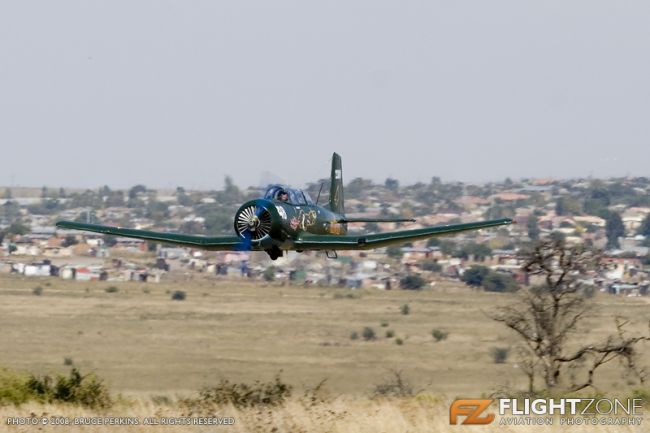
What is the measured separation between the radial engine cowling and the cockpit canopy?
30.3 inches

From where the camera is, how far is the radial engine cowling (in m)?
26.4

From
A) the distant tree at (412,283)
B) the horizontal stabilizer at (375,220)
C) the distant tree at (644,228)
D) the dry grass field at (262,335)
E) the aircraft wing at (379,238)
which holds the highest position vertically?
the horizontal stabilizer at (375,220)

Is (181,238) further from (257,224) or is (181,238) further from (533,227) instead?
(533,227)

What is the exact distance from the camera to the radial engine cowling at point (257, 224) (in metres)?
26.4

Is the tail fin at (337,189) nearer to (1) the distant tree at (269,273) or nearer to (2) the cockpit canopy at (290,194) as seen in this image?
(2) the cockpit canopy at (290,194)

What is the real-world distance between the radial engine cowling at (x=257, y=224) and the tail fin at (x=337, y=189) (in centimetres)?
706

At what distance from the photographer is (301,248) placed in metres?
27.6

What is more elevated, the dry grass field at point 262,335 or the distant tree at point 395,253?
the distant tree at point 395,253

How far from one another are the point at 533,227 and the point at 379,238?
12289 centimetres

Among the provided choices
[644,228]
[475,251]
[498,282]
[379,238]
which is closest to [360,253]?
[475,251]

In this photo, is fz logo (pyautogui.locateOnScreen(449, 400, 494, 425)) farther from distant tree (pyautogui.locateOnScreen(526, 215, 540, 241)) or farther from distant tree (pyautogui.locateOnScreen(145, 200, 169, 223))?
distant tree (pyautogui.locateOnScreen(145, 200, 169, 223))

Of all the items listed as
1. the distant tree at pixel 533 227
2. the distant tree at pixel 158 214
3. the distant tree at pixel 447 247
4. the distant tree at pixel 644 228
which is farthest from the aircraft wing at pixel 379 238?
the distant tree at pixel 158 214

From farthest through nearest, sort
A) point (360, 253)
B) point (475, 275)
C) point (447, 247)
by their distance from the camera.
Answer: point (447, 247), point (360, 253), point (475, 275)

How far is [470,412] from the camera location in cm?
2417
